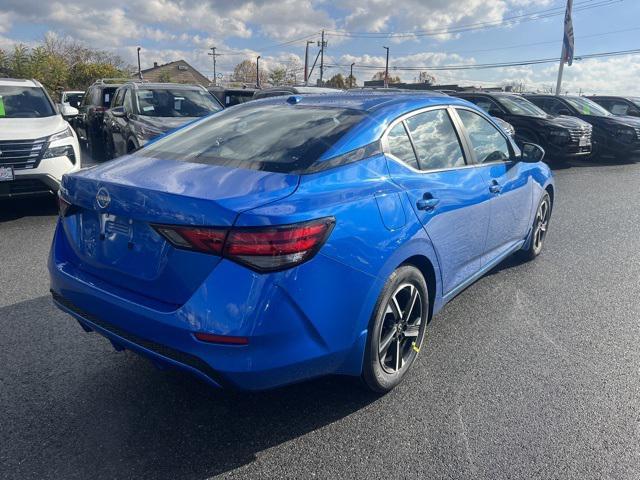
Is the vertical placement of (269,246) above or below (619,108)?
below

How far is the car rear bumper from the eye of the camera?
2.10 metres

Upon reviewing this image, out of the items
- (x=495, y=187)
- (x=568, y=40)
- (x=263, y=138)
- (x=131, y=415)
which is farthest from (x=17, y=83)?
(x=568, y=40)

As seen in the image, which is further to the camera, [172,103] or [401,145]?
[172,103]

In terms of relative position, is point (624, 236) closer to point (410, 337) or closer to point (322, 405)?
point (410, 337)

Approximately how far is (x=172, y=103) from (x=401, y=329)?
7501mm

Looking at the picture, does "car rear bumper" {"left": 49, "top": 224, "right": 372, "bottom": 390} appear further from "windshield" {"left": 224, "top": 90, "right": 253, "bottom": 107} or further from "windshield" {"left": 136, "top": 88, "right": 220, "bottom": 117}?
"windshield" {"left": 224, "top": 90, "right": 253, "bottom": 107}

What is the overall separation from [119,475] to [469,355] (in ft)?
7.27

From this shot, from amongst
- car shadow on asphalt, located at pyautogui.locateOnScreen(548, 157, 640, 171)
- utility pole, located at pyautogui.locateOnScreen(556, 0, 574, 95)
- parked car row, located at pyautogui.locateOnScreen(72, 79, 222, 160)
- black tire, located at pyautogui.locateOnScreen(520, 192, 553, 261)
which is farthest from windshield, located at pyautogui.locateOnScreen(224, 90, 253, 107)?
utility pole, located at pyautogui.locateOnScreen(556, 0, 574, 95)

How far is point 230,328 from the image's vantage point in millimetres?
2096

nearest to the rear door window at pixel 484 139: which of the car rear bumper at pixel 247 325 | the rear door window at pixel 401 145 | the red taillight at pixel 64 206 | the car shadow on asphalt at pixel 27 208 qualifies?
the rear door window at pixel 401 145

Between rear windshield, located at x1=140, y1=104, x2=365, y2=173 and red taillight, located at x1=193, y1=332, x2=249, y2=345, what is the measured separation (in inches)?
32.7

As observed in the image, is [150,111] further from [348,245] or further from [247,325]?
[247,325]

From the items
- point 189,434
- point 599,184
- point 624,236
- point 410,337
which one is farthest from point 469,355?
point 599,184

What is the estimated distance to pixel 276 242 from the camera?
210 centimetres
